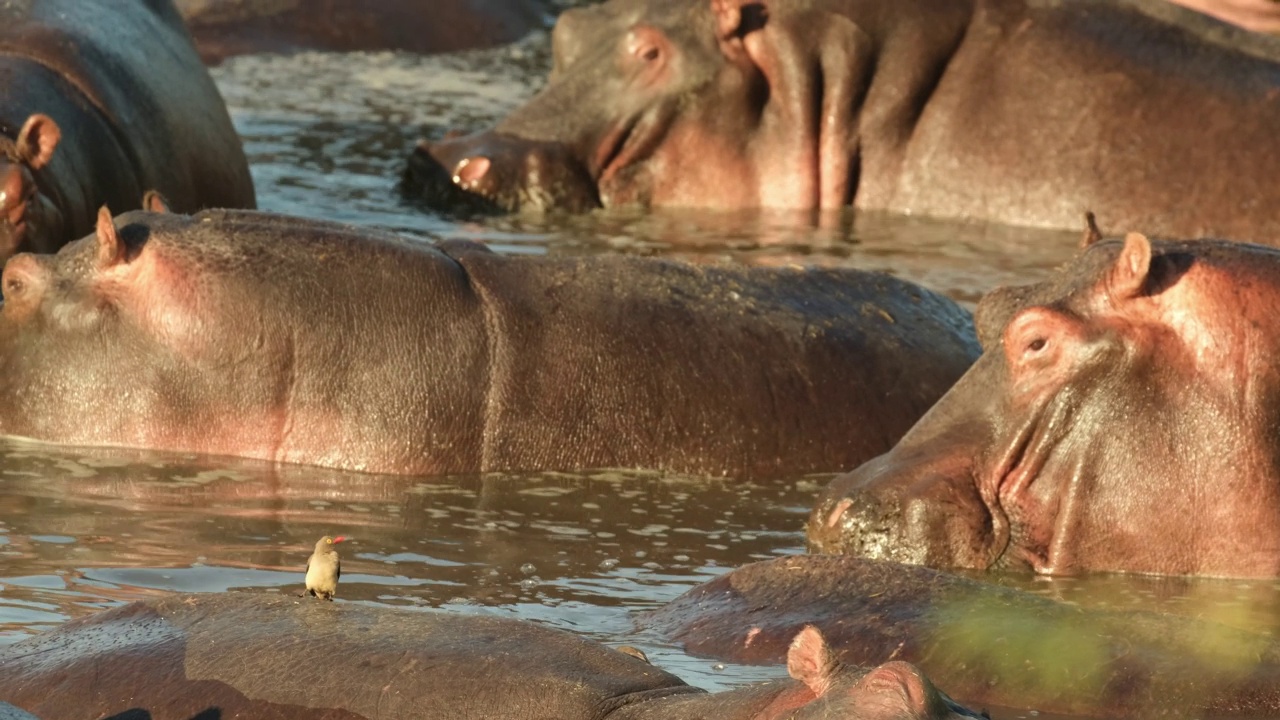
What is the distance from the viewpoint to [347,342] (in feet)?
21.1

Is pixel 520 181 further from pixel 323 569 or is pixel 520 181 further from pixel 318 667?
pixel 318 667

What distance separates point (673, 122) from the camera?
10992 mm

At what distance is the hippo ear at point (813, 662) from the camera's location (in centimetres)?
322

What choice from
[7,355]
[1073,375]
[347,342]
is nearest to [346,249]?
[347,342]

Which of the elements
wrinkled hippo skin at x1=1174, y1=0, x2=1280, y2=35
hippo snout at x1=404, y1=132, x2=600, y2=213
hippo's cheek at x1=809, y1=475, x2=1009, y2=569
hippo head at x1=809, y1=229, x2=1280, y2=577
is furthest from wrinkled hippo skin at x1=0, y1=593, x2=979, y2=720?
wrinkled hippo skin at x1=1174, y1=0, x2=1280, y2=35

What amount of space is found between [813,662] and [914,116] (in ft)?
25.5

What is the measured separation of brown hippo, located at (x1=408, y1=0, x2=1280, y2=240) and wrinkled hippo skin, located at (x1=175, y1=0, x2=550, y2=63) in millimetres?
4428

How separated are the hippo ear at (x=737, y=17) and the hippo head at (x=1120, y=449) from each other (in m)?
4.86

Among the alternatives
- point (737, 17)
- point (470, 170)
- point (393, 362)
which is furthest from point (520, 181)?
point (393, 362)

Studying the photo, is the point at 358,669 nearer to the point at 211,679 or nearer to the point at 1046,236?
A: the point at 211,679

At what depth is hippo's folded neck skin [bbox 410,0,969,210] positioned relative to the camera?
34.8ft

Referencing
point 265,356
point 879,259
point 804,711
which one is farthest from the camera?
point 879,259

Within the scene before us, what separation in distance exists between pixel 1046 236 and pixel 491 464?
4653 millimetres

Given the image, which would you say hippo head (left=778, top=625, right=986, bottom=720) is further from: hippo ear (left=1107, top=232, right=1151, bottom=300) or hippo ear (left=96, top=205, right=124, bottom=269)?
hippo ear (left=96, top=205, right=124, bottom=269)
